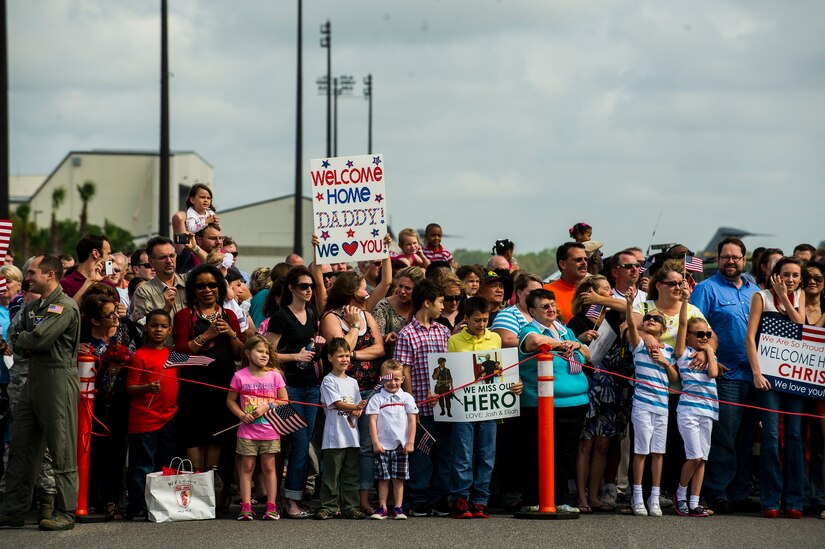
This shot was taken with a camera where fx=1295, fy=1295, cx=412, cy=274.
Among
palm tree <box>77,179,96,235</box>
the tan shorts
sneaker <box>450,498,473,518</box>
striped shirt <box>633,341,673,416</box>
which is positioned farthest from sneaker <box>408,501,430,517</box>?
palm tree <box>77,179,96,235</box>

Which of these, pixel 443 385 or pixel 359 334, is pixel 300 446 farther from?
pixel 443 385

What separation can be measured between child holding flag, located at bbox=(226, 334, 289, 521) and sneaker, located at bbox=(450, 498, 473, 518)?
1566 millimetres

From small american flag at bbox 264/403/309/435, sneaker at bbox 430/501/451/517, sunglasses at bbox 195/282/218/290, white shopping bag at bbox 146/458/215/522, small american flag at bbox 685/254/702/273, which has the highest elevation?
small american flag at bbox 685/254/702/273

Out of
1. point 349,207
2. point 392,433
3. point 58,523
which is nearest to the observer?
point 58,523

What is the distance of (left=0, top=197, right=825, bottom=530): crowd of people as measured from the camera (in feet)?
36.8

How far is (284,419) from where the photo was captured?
11.4m

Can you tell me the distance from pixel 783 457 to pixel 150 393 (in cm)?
576

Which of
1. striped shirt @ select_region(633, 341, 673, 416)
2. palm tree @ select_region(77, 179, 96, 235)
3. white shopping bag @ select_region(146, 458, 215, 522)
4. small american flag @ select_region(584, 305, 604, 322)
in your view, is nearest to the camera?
white shopping bag @ select_region(146, 458, 215, 522)

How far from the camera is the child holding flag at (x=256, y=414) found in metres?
11.2

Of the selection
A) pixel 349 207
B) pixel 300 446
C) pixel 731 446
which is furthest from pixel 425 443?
pixel 731 446

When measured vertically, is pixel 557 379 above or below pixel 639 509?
above

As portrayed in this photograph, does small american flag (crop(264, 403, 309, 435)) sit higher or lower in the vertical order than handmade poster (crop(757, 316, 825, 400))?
lower

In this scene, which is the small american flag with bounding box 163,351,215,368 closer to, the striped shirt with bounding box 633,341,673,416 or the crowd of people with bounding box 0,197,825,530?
the crowd of people with bounding box 0,197,825,530

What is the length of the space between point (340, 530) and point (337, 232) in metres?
3.51
